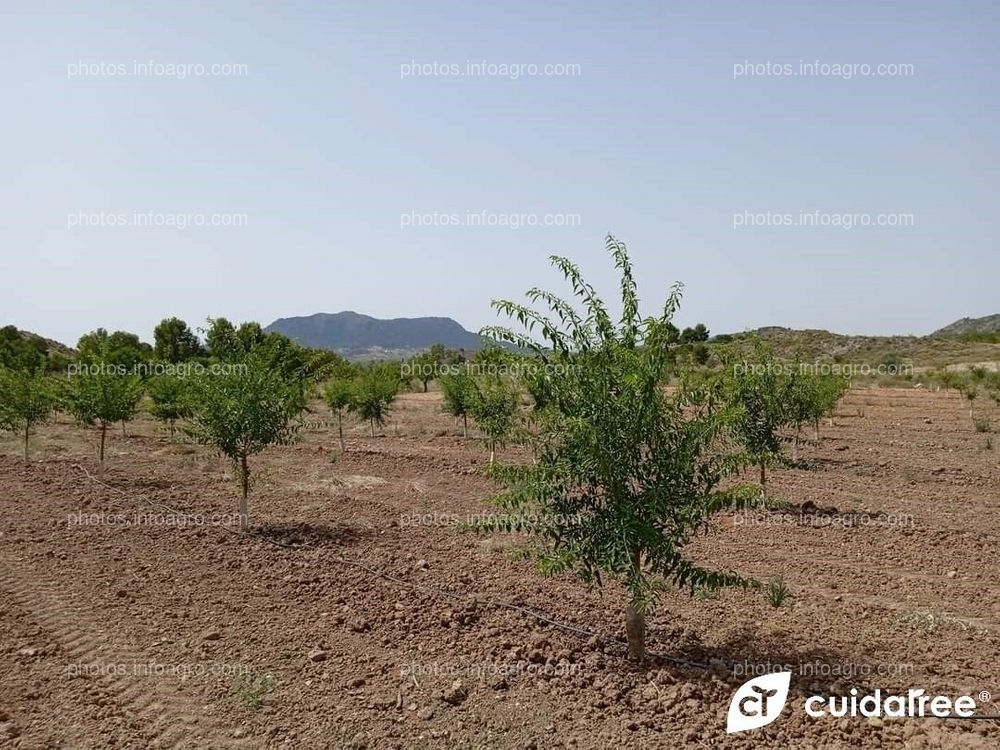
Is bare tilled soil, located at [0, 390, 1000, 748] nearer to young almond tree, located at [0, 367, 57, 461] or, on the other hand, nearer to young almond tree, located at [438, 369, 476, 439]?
young almond tree, located at [0, 367, 57, 461]

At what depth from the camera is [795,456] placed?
69.0 ft

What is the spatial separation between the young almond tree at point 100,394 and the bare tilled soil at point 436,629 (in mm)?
3938

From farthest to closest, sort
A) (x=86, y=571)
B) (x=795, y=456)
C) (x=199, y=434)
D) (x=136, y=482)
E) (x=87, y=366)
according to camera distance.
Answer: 1. (x=795, y=456)
2. (x=87, y=366)
3. (x=136, y=482)
4. (x=199, y=434)
5. (x=86, y=571)

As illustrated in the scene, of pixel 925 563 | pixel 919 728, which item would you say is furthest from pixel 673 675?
pixel 925 563

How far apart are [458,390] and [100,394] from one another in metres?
12.4

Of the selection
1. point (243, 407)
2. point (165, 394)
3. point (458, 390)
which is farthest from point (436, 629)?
point (165, 394)

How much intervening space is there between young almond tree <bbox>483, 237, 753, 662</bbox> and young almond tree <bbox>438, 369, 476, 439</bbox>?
1706 cm

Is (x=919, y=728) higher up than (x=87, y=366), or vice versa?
(x=87, y=366)

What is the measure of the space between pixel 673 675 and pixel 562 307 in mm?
3735

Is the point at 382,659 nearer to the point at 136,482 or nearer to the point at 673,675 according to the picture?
the point at 673,675

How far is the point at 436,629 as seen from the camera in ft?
26.2

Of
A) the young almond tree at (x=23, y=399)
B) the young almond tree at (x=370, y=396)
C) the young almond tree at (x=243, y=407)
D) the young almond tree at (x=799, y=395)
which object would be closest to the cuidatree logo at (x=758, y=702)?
the young almond tree at (x=243, y=407)

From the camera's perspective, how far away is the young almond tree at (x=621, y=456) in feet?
21.6

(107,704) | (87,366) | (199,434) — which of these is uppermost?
(87,366)
